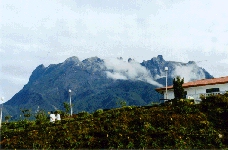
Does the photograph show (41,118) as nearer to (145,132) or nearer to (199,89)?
(145,132)

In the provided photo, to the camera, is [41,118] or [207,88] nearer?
[41,118]

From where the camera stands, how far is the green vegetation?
17.6 metres

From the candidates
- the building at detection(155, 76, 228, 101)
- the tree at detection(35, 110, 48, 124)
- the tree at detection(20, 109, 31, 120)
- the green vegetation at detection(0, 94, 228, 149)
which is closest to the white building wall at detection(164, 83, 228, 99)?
the building at detection(155, 76, 228, 101)

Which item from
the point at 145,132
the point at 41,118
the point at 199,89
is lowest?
the point at 145,132

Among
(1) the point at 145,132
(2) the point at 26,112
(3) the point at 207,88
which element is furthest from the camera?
(2) the point at 26,112

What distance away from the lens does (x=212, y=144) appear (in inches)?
680

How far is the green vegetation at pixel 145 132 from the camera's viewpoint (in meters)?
17.6

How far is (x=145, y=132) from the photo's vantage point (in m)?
18.8

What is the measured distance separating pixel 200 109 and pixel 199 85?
649 inches

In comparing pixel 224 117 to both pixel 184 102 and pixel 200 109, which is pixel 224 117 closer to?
pixel 200 109

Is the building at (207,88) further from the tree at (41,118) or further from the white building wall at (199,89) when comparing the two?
the tree at (41,118)

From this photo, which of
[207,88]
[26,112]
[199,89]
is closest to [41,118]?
[199,89]

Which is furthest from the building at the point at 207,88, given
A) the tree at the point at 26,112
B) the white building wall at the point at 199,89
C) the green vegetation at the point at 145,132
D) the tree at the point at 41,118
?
the tree at the point at 26,112

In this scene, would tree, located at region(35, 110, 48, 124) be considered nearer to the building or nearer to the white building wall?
the building
